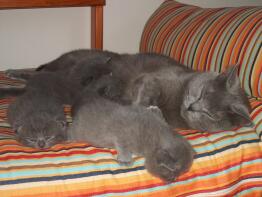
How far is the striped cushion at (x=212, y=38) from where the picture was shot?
153cm

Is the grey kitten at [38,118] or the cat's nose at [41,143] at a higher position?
the grey kitten at [38,118]

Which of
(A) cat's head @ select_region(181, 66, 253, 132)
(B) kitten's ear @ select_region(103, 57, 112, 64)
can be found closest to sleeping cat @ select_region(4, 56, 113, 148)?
(B) kitten's ear @ select_region(103, 57, 112, 64)

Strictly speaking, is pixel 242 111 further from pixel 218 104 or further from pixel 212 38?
pixel 212 38

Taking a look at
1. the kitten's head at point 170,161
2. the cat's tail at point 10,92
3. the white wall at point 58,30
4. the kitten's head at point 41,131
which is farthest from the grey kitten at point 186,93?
the white wall at point 58,30

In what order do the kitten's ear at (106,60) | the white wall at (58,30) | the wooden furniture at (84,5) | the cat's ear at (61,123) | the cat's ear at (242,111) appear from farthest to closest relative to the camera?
1. the white wall at (58,30)
2. the wooden furniture at (84,5)
3. the kitten's ear at (106,60)
4. the cat's ear at (61,123)
5. the cat's ear at (242,111)

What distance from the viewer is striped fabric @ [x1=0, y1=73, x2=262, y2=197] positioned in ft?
3.76

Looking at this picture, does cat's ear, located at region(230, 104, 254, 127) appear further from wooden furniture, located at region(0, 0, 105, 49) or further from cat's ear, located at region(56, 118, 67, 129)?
wooden furniture, located at region(0, 0, 105, 49)

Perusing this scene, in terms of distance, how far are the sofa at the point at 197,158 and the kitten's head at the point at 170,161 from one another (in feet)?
0.14

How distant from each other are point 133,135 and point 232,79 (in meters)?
0.51

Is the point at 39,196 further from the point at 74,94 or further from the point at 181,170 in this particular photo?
the point at 74,94

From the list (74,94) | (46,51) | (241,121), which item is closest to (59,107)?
(74,94)

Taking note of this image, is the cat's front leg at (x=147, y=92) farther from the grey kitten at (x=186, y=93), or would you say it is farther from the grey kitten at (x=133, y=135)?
the grey kitten at (x=133, y=135)

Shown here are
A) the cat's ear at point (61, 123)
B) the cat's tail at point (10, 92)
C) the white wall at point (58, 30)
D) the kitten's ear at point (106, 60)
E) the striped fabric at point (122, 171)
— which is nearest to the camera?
the striped fabric at point (122, 171)

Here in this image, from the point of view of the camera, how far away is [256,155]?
1.40 meters
